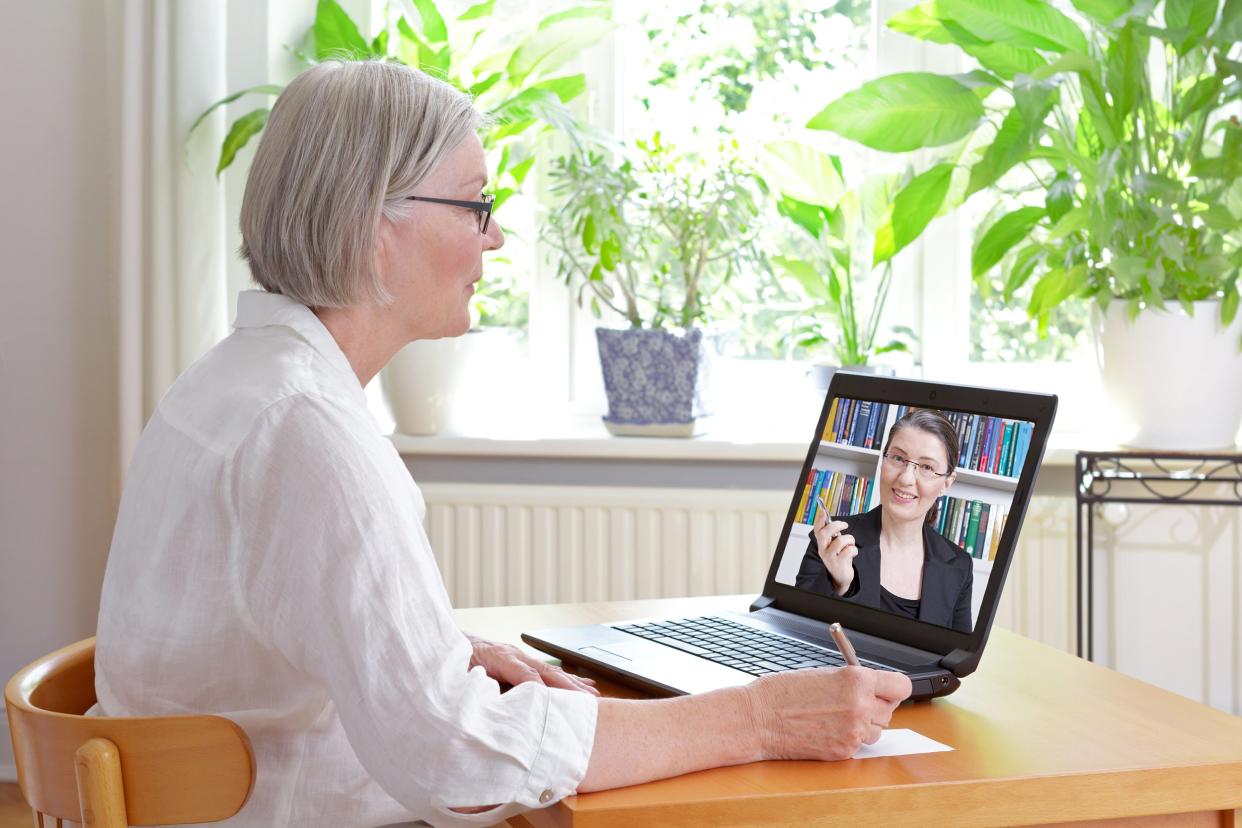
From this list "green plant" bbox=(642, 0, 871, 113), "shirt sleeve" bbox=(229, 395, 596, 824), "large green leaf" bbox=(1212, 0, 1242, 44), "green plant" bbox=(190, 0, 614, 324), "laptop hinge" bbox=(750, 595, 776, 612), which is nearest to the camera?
"shirt sleeve" bbox=(229, 395, 596, 824)

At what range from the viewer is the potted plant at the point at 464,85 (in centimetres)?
281

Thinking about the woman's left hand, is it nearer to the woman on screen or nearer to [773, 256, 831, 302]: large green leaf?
the woman on screen

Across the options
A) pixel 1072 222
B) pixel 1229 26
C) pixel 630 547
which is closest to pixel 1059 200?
pixel 1072 222

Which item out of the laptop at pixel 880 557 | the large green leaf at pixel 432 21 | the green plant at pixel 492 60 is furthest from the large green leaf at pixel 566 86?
the laptop at pixel 880 557

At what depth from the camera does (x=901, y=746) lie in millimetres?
1175

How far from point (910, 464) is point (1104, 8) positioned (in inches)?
60.7

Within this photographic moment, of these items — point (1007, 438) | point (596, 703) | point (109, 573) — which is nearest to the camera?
point (596, 703)

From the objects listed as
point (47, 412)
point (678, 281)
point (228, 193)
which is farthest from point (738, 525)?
point (47, 412)

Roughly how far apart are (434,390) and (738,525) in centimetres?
70

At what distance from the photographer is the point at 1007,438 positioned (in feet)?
4.50

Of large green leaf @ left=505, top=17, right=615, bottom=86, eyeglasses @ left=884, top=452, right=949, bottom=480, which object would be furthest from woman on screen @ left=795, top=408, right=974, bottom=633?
large green leaf @ left=505, top=17, right=615, bottom=86

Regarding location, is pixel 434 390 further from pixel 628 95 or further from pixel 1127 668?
pixel 1127 668

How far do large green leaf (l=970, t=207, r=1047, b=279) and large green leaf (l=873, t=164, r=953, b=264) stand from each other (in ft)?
0.40

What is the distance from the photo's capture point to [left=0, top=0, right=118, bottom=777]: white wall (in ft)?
9.83
